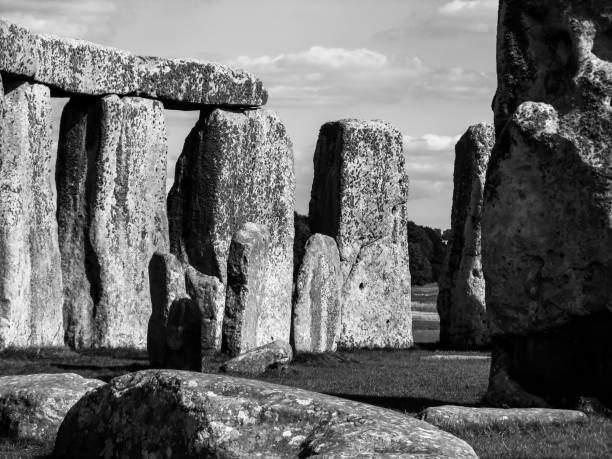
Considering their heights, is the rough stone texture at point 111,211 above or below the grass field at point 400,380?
above

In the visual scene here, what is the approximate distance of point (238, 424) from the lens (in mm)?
8984

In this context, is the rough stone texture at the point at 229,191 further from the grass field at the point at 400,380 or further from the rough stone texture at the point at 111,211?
the grass field at the point at 400,380

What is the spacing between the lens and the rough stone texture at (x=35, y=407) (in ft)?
36.3

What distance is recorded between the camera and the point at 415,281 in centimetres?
4859

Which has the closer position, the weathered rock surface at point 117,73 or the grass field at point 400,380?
the grass field at point 400,380

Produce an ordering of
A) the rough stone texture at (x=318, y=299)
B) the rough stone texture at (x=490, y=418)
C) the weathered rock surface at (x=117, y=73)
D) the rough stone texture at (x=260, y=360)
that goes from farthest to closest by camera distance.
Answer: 1. the rough stone texture at (x=318, y=299)
2. the weathered rock surface at (x=117, y=73)
3. the rough stone texture at (x=260, y=360)
4. the rough stone texture at (x=490, y=418)

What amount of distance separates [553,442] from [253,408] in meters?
2.95

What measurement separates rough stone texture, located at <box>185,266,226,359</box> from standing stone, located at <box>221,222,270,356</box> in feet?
1.81

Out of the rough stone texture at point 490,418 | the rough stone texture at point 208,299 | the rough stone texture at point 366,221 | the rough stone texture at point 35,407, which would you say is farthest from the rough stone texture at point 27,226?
the rough stone texture at point 490,418

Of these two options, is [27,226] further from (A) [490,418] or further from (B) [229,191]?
(A) [490,418]

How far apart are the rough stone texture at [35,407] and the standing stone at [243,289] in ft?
29.2

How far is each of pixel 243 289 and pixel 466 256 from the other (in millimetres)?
6728

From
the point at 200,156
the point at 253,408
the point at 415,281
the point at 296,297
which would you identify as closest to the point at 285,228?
the point at 200,156

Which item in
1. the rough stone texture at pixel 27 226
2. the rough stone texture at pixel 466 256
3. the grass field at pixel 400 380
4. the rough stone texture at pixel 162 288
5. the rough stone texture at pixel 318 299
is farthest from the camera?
the rough stone texture at pixel 466 256
